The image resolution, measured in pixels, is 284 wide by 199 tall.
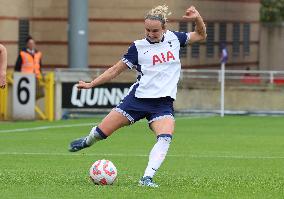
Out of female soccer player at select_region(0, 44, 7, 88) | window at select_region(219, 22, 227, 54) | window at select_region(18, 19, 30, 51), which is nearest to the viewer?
female soccer player at select_region(0, 44, 7, 88)

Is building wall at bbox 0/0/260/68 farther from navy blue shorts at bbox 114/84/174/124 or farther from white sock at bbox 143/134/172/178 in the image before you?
white sock at bbox 143/134/172/178

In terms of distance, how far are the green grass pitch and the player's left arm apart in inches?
66.6

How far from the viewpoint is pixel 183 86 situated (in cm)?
3628

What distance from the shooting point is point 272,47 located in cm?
6150

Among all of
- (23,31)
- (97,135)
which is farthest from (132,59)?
(23,31)

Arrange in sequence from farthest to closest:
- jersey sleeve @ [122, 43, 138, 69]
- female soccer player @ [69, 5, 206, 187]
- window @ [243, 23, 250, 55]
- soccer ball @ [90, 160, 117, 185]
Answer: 1. window @ [243, 23, 250, 55]
2. jersey sleeve @ [122, 43, 138, 69]
3. female soccer player @ [69, 5, 206, 187]
4. soccer ball @ [90, 160, 117, 185]

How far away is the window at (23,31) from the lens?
1662 inches

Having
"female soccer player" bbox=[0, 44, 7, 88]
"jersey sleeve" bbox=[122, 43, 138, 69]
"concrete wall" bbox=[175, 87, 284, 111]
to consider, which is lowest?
"concrete wall" bbox=[175, 87, 284, 111]

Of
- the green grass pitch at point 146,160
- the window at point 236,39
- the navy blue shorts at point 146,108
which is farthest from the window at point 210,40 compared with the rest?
the navy blue shorts at point 146,108

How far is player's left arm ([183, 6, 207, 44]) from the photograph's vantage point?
49.2 feet

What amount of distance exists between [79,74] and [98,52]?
10073 millimetres

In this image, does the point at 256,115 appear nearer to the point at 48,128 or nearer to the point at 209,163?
the point at 48,128

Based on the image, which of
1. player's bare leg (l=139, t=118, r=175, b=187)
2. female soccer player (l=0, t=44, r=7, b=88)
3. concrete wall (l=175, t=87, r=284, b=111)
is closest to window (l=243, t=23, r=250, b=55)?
concrete wall (l=175, t=87, r=284, b=111)

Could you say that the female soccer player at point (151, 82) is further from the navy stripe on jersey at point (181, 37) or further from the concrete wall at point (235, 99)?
the concrete wall at point (235, 99)
